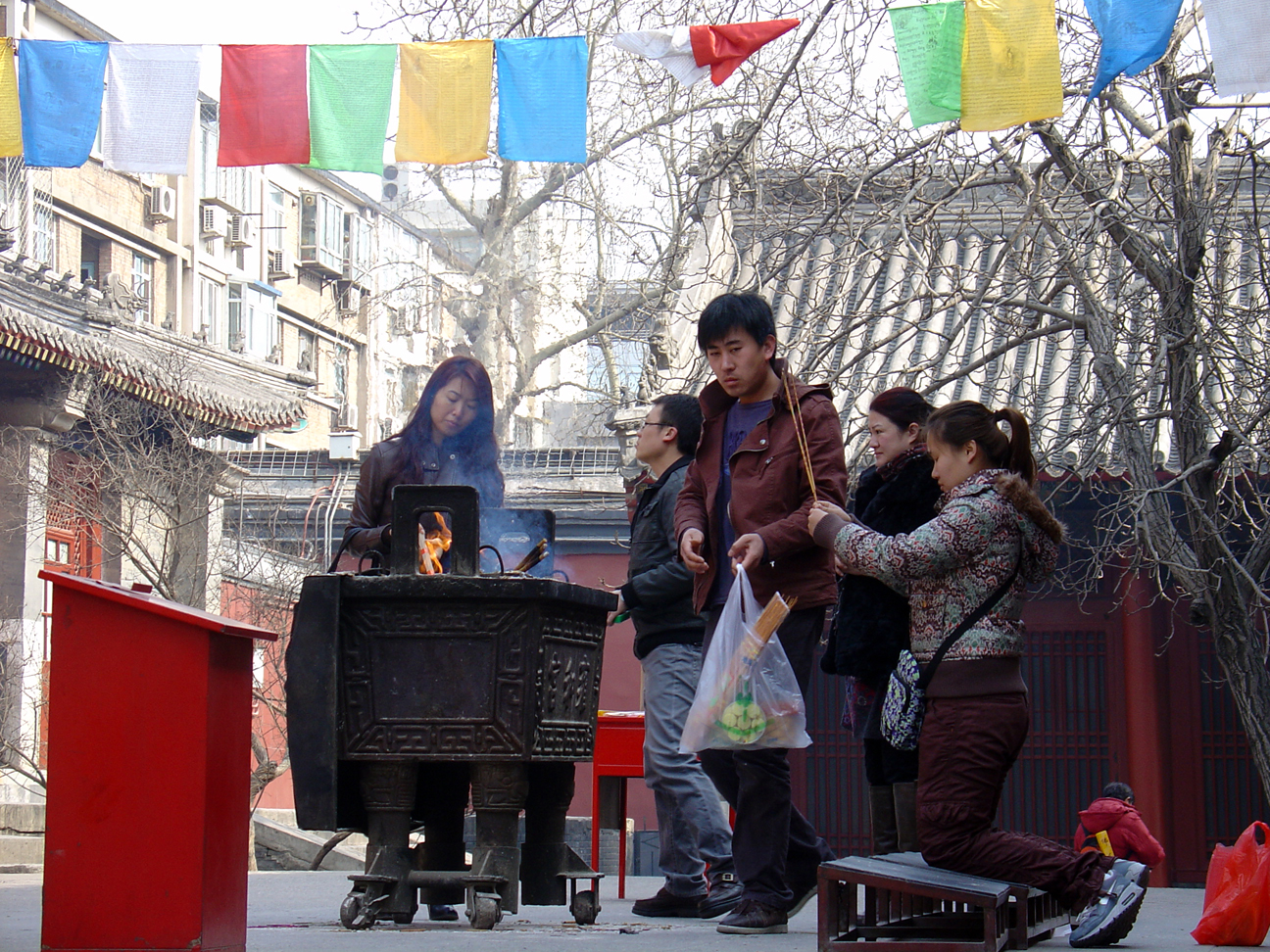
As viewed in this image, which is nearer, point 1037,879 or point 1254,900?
point 1037,879

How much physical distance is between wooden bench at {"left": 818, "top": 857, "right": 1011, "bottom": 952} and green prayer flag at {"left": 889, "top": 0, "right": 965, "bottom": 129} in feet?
10.9

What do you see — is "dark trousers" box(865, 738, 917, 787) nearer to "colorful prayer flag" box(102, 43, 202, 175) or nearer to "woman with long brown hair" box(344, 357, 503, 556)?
"woman with long brown hair" box(344, 357, 503, 556)

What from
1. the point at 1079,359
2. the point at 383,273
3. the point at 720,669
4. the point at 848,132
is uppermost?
the point at 383,273

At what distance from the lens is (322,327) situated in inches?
1377

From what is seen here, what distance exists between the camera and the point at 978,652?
362cm

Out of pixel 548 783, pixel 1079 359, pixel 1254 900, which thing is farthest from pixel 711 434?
pixel 1079 359

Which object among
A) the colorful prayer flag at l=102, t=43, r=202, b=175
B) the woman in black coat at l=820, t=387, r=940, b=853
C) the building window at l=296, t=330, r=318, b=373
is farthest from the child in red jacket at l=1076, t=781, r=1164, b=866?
the building window at l=296, t=330, r=318, b=373

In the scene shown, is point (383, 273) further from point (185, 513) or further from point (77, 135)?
point (77, 135)

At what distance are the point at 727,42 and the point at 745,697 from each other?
3.52 m

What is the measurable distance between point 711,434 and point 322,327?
31709mm

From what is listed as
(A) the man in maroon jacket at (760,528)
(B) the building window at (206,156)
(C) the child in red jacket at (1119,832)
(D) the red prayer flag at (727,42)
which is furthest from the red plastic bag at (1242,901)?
(B) the building window at (206,156)

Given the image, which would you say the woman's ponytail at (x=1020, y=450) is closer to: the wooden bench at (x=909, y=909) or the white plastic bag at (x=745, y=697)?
the white plastic bag at (x=745, y=697)

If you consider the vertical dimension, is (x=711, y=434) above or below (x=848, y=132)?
below

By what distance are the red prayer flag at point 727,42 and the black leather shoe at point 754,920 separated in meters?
3.72
